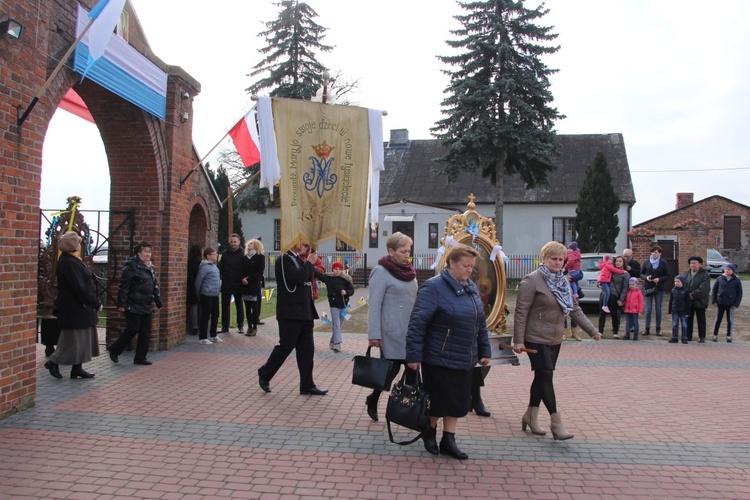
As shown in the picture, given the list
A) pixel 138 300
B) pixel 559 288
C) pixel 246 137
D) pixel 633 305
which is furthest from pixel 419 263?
pixel 559 288

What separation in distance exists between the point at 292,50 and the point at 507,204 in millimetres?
13759

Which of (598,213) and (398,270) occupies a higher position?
(598,213)

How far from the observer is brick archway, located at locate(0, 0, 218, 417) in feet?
19.0

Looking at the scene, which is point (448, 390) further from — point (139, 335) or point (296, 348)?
point (139, 335)

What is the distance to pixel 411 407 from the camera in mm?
4801

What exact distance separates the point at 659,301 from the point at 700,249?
5.98 m

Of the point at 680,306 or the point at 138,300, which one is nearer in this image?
the point at 138,300

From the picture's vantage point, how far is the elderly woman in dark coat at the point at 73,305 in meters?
7.15

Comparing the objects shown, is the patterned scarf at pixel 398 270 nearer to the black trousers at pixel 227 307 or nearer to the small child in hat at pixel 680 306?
the black trousers at pixel 227 307

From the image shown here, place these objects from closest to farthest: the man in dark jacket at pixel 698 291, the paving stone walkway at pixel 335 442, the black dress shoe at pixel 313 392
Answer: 1. the paving stone walkway at pixel 335 442
2. the black dress shoe at pixel 313 392
3. the man in dark jacket at pixel 698 291

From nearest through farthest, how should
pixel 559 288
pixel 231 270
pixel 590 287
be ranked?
pixel 559 288
pixel 231 270
pixel 590 287

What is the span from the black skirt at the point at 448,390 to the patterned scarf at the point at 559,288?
1.23m

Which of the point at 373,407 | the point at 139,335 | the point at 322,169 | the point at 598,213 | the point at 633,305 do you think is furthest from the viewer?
the point at 598,213

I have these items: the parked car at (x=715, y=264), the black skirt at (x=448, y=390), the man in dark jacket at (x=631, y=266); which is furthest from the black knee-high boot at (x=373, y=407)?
the parked car at (x=715, y=264)
